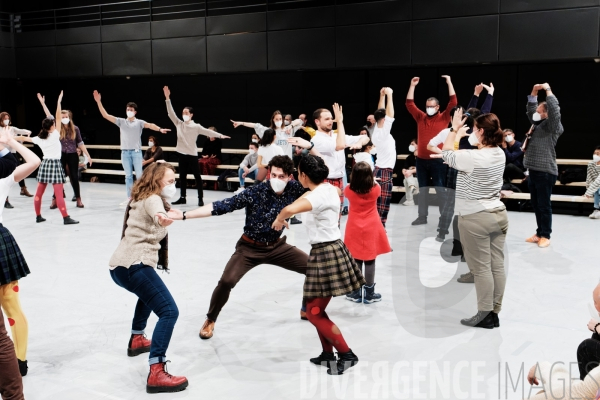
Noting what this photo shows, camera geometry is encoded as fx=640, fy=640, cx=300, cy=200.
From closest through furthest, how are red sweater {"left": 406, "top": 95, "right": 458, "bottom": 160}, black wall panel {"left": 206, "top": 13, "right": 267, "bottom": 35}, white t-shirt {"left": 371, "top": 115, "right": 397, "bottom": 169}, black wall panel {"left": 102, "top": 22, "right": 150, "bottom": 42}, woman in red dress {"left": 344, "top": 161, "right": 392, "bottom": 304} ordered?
1. woman in red dress {"left": 344, "top": 161, "right": 392, "bottom": 304}
2. white t-shirt {"left": 371, "top": 115, "right": 397, "bottom": 169}
3. red sweater {"left": 406, "top": 95, "right": 458, "bottom": 160}
4. black wall panel {"left": 206, "top": 13, "right": 267, "bottom": 35}
5. black wall panel {"left": 102, "top": 22, "right": 150, "bottom": 42}

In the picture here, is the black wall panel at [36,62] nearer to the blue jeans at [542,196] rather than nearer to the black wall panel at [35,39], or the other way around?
the black wall panel at [35,39]

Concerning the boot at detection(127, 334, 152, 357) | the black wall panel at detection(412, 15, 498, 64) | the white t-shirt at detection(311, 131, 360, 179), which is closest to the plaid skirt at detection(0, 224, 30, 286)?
the boot at detection(127, 334, 152, 357)

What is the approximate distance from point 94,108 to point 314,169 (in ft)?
44.4

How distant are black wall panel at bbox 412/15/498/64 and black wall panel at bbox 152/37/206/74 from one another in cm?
462

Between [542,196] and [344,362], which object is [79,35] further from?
[344,362]

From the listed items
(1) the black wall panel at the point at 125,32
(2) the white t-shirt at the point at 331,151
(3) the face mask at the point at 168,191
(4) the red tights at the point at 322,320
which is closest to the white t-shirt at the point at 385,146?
(2) the white t-shirt at the point at 331,151

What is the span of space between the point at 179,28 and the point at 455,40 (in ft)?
19.4

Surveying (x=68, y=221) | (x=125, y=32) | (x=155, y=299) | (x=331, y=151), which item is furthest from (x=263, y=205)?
(x=125, y=32)

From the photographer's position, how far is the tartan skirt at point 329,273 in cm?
383

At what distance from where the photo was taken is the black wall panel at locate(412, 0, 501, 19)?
1035 cm

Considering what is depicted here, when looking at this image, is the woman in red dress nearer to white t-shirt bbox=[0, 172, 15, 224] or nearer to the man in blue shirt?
the man in blue shirt

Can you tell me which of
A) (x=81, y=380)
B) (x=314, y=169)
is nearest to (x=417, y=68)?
(x=314, y=169)

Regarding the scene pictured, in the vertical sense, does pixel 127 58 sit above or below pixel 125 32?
below

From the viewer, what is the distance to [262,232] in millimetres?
4445
